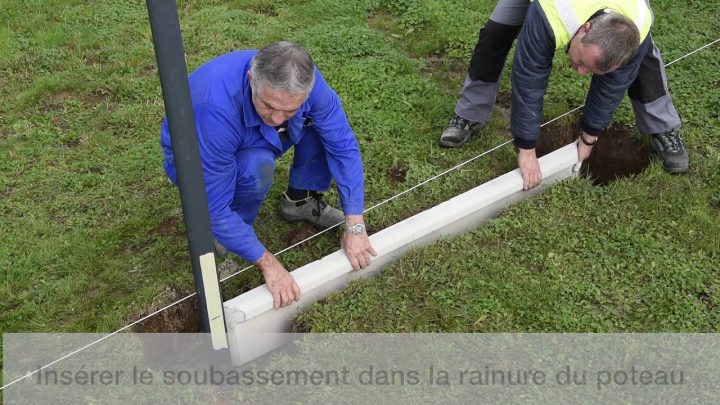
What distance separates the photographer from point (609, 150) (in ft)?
Result: 15.2

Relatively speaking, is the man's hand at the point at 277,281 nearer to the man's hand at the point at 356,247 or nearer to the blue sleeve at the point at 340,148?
the man's hand at the point at 356,247

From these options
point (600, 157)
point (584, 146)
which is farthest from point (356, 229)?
point (600, 157)

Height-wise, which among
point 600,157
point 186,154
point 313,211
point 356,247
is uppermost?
point 186,154

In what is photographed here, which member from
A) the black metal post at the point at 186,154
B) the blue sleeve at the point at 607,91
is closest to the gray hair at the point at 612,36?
the blue sleeve at the point at 607,91

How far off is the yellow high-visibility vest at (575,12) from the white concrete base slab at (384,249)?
2.94 ft

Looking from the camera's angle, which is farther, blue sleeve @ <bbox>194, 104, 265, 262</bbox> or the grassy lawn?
the grassy lawn

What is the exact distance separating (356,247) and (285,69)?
111cm

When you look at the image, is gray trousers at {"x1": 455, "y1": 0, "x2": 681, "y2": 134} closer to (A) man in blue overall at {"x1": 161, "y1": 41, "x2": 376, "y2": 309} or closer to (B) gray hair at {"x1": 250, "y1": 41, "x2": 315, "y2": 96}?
(A) man in blue overall at {"x1": 161, "y1": 41, "x2": 376, "y2": 309}

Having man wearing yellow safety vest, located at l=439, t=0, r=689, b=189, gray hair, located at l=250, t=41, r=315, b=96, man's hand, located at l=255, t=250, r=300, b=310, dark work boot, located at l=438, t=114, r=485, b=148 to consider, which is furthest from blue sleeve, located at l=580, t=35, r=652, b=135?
man's hand, located at l=255, t=250, r=300, b=310

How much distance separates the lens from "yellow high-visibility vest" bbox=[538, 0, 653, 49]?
Result: 3.36m

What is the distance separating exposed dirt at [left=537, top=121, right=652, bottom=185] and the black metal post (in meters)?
2.67

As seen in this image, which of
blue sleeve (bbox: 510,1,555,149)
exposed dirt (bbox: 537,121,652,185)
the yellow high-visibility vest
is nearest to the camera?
the yellow high-visibility vest

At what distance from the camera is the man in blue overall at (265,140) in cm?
277

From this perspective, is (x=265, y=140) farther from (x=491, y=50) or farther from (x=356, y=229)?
(x=491, y=50)
